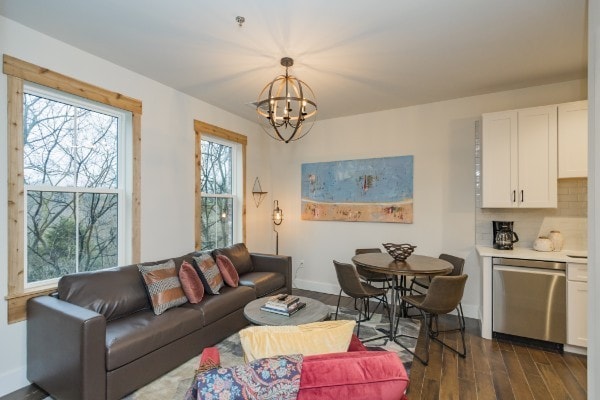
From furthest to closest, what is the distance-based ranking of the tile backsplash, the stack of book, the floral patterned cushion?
the tile backsplash
the stack of book
the floral patterned cushion

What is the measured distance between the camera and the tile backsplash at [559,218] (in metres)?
3.34

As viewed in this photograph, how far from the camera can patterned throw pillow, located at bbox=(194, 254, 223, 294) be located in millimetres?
3162

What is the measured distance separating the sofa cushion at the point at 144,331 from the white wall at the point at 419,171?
257 cm

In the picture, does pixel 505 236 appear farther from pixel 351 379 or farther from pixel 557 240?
pixel 351 379

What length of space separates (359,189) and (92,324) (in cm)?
361

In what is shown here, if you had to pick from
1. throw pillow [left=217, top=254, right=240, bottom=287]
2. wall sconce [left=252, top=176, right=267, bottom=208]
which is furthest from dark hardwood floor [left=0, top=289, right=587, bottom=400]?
wall sconce [left=252, top=176, right=267, bottom=208]

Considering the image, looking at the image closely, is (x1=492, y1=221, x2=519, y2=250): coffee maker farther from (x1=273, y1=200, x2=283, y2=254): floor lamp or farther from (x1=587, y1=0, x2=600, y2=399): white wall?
(x1=273, y1=200, x2=283, y2=254): floor lamp

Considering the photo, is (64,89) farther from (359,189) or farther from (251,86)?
(359,189)

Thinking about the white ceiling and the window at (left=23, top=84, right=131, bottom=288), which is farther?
the window at (left=23, top=84, right=131, bottom=288)

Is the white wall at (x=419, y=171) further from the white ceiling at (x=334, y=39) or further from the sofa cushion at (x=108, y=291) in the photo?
the sofa cushion at (x=108, y=291)

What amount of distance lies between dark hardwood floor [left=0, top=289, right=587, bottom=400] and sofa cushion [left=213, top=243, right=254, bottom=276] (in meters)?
2.08

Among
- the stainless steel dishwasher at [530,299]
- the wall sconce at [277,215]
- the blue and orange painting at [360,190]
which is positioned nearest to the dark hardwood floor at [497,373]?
the stainless steel dishwasher at [530,299]

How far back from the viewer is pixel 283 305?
254cm

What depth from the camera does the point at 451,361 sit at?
9.03 ft
